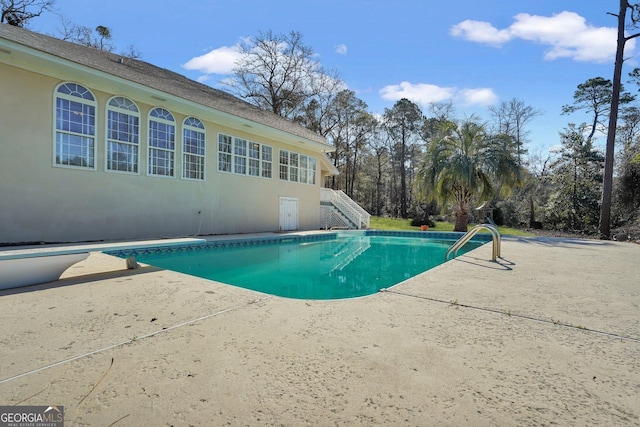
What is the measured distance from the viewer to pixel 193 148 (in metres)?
12.2

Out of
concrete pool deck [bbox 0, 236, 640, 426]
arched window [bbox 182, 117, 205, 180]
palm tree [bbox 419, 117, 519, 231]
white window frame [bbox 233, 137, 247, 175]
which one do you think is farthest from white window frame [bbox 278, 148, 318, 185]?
concrete pool deck [bbox 0, 236, 640, 426]

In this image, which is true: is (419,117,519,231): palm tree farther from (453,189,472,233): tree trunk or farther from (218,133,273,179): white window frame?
(218,133,273,179): white window frame

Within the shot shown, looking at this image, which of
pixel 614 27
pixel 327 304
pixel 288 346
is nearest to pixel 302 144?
pixel 327 304

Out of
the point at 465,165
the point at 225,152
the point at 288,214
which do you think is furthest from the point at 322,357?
the point at 465,165

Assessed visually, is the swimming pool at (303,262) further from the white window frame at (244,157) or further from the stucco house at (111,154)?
the white window frame at (244,157)

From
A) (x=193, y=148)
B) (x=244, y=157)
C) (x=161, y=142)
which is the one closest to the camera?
(x=161, y=142)

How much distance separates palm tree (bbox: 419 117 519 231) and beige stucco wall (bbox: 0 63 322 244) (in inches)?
394

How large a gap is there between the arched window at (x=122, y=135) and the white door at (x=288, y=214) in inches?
277

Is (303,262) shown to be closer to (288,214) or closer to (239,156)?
(239,156)

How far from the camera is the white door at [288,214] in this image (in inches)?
629

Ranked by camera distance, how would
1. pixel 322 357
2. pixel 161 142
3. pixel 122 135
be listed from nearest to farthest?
pixel 322 357 < pixel 122 135 < pixel 161 142

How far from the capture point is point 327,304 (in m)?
3.90

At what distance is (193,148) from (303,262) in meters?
6.60

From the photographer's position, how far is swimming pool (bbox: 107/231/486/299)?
22.0 ft
